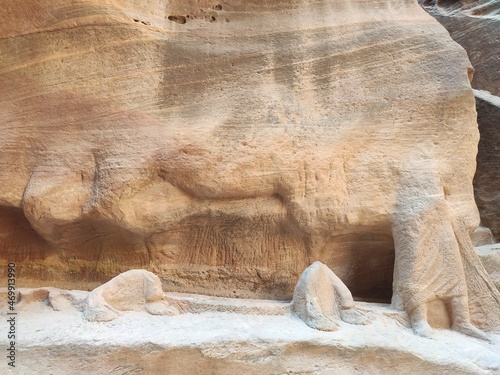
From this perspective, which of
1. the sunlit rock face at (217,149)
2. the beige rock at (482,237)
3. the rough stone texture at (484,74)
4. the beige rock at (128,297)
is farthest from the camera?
the rough stone texture at (484,74)

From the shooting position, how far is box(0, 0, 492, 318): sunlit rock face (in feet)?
13.2

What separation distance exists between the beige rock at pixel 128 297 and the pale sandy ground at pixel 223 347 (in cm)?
7

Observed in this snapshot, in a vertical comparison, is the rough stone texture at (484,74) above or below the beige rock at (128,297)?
above

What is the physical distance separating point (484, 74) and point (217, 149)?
5.82 m

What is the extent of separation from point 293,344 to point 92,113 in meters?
2.47

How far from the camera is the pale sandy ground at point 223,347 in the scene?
3012mm

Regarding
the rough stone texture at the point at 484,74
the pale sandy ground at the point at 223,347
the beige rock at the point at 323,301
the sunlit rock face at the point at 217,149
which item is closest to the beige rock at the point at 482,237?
the rough stone texture at the point at 484,74

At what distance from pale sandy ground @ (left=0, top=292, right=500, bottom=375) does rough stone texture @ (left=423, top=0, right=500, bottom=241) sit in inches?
132

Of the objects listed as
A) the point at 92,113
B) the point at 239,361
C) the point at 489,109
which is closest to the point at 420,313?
the point at 239,361

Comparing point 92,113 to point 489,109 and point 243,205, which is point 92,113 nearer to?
point 243,205

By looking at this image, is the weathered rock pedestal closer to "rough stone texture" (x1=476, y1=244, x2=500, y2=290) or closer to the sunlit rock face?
the sunlit rock face

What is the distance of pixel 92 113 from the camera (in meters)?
4.15

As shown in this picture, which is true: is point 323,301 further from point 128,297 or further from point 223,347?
point 128,297

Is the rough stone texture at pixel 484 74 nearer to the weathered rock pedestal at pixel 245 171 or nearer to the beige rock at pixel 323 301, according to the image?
the weathered rock pedestal at pixel 245 171
